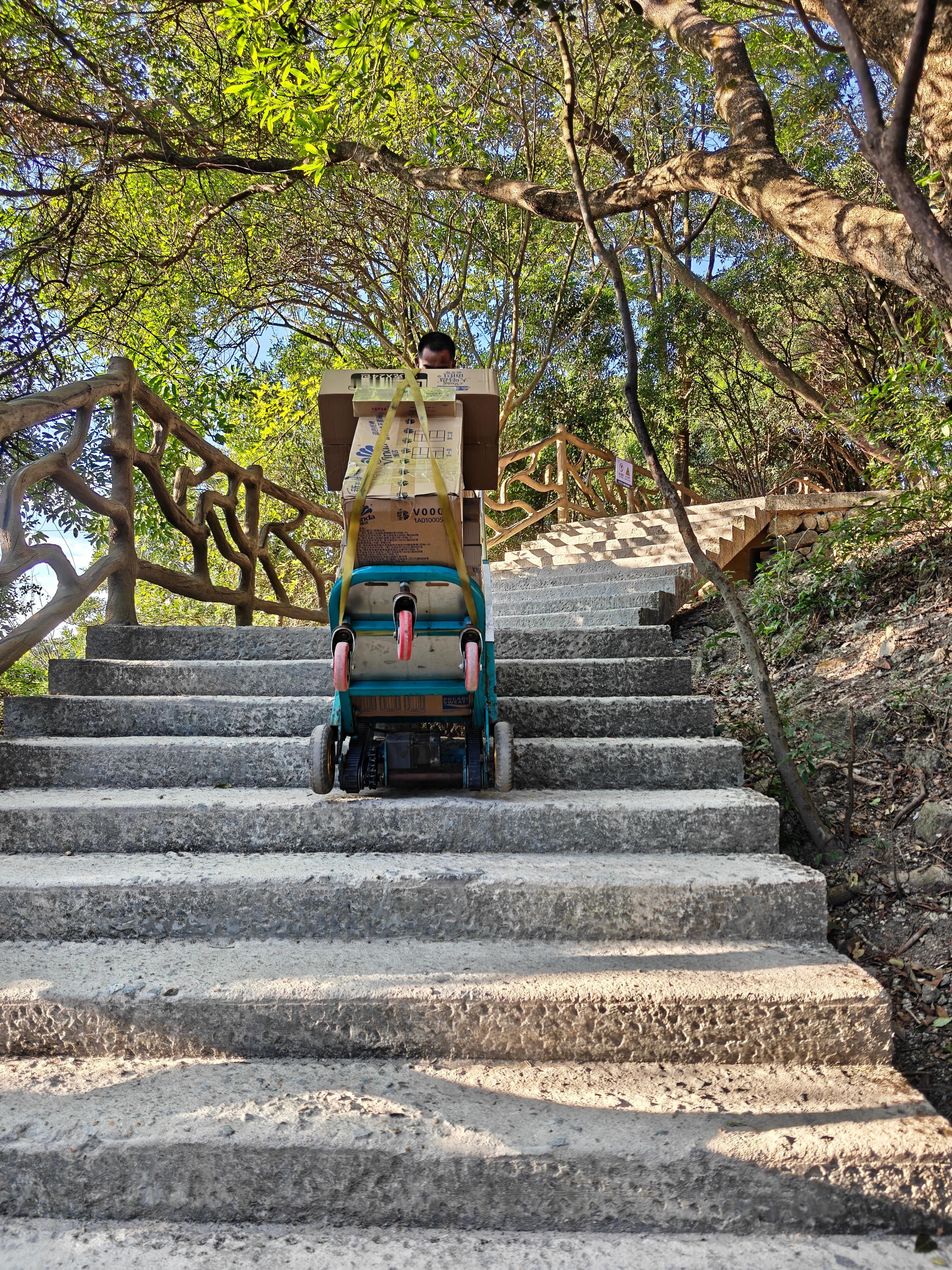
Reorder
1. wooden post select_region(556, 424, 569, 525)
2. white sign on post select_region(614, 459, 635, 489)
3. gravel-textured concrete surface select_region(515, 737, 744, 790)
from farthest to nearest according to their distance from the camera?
1. wooden post select_region(556, 424, 569, 525)
2. white sign on post select_region(614, 459, 635, 489)
3. gravel-textured concrete surface select_region(515, 737, 744, 790)

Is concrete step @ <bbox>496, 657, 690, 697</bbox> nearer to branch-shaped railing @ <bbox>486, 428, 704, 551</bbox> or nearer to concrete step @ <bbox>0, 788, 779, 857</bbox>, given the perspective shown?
concrete step @ <bbox>0, 788, 779, 857</bbox>

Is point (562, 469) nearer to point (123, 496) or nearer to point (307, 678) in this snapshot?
point (123, 496)

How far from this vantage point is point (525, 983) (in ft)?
5.88

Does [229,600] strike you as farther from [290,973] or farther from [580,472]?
[580,472]

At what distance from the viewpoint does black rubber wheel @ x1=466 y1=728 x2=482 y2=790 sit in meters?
2.42

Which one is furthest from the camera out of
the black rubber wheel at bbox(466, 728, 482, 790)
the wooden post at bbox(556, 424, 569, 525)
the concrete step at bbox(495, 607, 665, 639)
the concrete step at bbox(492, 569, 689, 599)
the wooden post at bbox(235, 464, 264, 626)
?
the wooden post at bbox(556, 424, 569, 525)

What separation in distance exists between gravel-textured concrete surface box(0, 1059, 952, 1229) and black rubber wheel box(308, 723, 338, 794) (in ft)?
3.11

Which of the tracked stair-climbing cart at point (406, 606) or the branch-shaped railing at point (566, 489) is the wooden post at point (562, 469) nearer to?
the branch-shaped railing at point (566, 489)

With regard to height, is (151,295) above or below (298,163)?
below

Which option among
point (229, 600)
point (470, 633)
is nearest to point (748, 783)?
point (470, 633)

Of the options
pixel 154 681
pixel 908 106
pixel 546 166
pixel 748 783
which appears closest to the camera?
pixel 908 106

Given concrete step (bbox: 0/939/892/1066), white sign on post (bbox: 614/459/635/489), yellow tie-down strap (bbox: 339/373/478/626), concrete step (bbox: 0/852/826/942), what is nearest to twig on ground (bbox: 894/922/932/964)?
concrete step (bbox: 0/852/826/942)

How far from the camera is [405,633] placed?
2.21 meters

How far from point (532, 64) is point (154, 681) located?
7.16 meters
